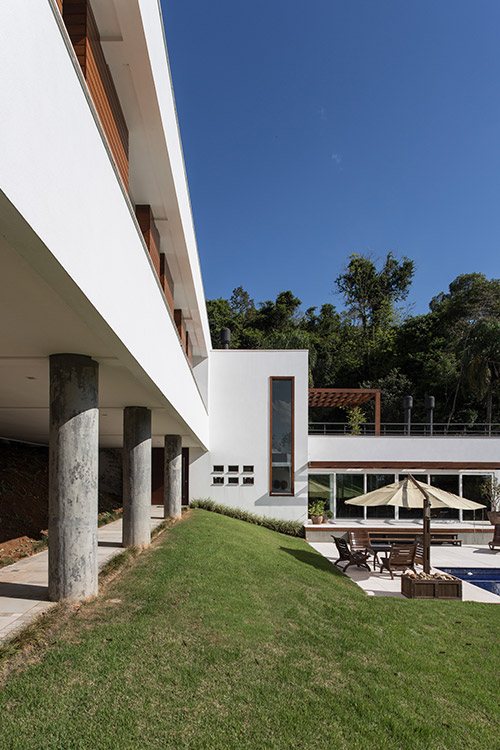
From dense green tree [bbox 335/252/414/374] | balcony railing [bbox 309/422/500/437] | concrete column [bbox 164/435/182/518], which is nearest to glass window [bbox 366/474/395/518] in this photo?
balcony railing [bbox 309/422/500/437]

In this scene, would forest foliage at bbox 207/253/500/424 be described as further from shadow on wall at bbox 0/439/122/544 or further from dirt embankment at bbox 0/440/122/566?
dirt embankment at bbox 0/440/122/566

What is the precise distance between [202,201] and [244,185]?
9785mm

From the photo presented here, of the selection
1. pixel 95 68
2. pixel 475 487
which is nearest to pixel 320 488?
pixel 475 487

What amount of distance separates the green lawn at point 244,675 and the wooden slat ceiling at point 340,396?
14.5 m

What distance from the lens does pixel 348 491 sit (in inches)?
820

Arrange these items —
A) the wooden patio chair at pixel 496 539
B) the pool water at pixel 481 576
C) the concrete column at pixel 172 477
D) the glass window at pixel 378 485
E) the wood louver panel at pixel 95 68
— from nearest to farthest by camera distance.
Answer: the wood louver panel at pixel 95 68, the pool water at pixel 481 576, the concrete column at pixel 172 477, the wooden patio chair at pixel 496 539, the glass window at pixel 378 485

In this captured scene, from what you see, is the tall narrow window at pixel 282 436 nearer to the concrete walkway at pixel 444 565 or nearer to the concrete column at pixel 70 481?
the concrete walkway at pixel 444 565

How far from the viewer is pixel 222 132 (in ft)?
113

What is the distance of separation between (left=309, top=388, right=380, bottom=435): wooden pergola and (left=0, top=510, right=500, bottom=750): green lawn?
47.3 ft

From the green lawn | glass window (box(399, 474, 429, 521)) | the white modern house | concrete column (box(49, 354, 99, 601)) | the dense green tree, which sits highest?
the dense green tree

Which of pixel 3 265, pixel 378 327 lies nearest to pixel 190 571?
pixel 3 265

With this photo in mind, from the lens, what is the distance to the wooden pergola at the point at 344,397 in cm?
2178

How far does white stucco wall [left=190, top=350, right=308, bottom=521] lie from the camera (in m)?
19.5

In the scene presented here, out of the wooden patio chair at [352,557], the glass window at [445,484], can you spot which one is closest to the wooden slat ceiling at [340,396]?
the glass window at [445,484]
